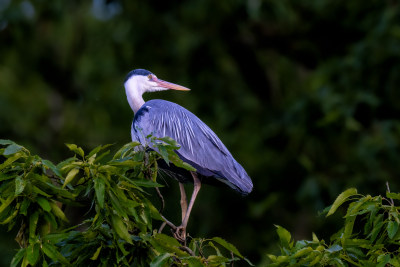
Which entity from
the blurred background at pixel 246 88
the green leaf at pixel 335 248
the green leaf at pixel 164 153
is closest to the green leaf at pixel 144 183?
the green leaf at pixel 164 153

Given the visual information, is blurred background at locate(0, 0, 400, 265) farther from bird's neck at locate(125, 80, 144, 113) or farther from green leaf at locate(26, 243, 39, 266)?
green leaf at locate(26, 243, 39, 266)

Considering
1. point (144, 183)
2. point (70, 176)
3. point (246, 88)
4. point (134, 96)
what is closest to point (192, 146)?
point (134, 96)

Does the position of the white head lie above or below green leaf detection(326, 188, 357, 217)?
above

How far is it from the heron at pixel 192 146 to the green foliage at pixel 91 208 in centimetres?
56

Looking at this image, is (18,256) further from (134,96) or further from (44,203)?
(134,96)

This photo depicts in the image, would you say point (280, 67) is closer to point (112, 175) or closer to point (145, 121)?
point (145, 121)

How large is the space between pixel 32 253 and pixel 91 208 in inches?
10.8

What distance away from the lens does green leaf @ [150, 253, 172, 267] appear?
102 inches

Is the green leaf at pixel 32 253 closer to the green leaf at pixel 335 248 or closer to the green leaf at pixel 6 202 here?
the green leaf at pixel 6 202

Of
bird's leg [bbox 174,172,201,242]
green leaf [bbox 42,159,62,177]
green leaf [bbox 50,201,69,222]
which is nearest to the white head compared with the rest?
bird's leg [bbox 174,172,201,242]

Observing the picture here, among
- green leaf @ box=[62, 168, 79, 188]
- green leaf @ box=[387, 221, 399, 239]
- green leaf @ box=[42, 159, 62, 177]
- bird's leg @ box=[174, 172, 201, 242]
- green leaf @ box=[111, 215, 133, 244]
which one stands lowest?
bird's leg @ box=[174, 172, 201, 242]

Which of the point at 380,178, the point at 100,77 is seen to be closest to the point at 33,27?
the point at 100,77

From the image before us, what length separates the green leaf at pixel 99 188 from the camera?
2518mm

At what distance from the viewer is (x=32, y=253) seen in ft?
8.66
